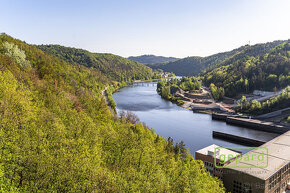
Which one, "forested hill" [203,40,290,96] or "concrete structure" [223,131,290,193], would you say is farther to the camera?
"forested hill" [203,40,290,96]

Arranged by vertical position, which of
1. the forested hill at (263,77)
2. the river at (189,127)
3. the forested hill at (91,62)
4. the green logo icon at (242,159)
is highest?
the forested hill at (91,62)

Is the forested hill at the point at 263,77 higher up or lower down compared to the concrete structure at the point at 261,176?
higher up

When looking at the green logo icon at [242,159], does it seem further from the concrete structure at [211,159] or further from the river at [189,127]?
the river at [189,127]

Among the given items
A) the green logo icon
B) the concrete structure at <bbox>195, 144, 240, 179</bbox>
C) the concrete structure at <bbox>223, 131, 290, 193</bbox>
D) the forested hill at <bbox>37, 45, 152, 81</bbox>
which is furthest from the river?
the forested hill at <bbox>37, 45, 152, 81</bbox>

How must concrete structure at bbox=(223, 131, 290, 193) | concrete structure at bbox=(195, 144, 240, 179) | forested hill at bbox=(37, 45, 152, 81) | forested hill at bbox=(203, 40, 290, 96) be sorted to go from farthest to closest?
1. forested hill at bbox=(37, 45, 152, 81)
2. forested hill at bbox=(203, 40, 290, 96)
3. concrete structure at bbox=(195, 144, 240, 179)
4. concrete structure at bbox=(223, 131, 290, 193)

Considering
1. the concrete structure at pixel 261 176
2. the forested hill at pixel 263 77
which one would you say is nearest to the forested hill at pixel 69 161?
the concrete structure at pixel 261 176

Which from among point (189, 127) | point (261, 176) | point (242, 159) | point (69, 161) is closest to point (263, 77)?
point (189, 127)

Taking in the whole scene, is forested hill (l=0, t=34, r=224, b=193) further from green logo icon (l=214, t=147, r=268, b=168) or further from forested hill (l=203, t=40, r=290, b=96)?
forested hill (l=203, t=40, r=290, b=96)

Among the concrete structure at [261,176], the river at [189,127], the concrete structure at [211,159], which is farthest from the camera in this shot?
the river at [189,127]
